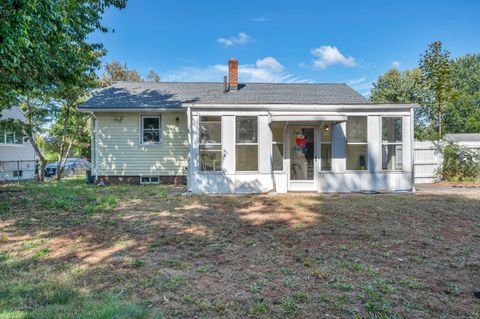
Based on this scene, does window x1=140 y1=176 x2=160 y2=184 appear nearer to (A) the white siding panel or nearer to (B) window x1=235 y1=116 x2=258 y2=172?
(A) the white siding panel

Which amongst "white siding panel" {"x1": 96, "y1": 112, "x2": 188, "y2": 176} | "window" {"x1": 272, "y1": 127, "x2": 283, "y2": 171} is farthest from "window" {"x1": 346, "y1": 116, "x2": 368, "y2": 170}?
"white siding panel" {"x1": 96, "y1": 112, "x2": 188, "y2": 176}

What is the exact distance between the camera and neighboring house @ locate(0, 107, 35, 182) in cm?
1776

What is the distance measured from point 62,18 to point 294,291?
7137 mm

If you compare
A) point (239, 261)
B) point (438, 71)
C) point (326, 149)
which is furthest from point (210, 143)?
point (438, 71)

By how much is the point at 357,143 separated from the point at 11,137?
20951mm

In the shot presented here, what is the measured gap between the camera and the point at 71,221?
6.26 m

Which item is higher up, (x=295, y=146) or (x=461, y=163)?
(x=295, y=146)

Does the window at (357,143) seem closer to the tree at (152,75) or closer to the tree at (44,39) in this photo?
the tree at (44,39)

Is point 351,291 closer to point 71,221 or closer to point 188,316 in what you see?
point 188,316

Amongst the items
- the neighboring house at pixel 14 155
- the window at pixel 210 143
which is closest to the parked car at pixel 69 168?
the neighboring house at pixel 14 155

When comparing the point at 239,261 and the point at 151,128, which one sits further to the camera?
the point at 151,128

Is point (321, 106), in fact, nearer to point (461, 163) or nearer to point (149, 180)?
point (461, 163)

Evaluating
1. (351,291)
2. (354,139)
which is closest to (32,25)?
(351,291)

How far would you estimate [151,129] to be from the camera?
43.4 feet
